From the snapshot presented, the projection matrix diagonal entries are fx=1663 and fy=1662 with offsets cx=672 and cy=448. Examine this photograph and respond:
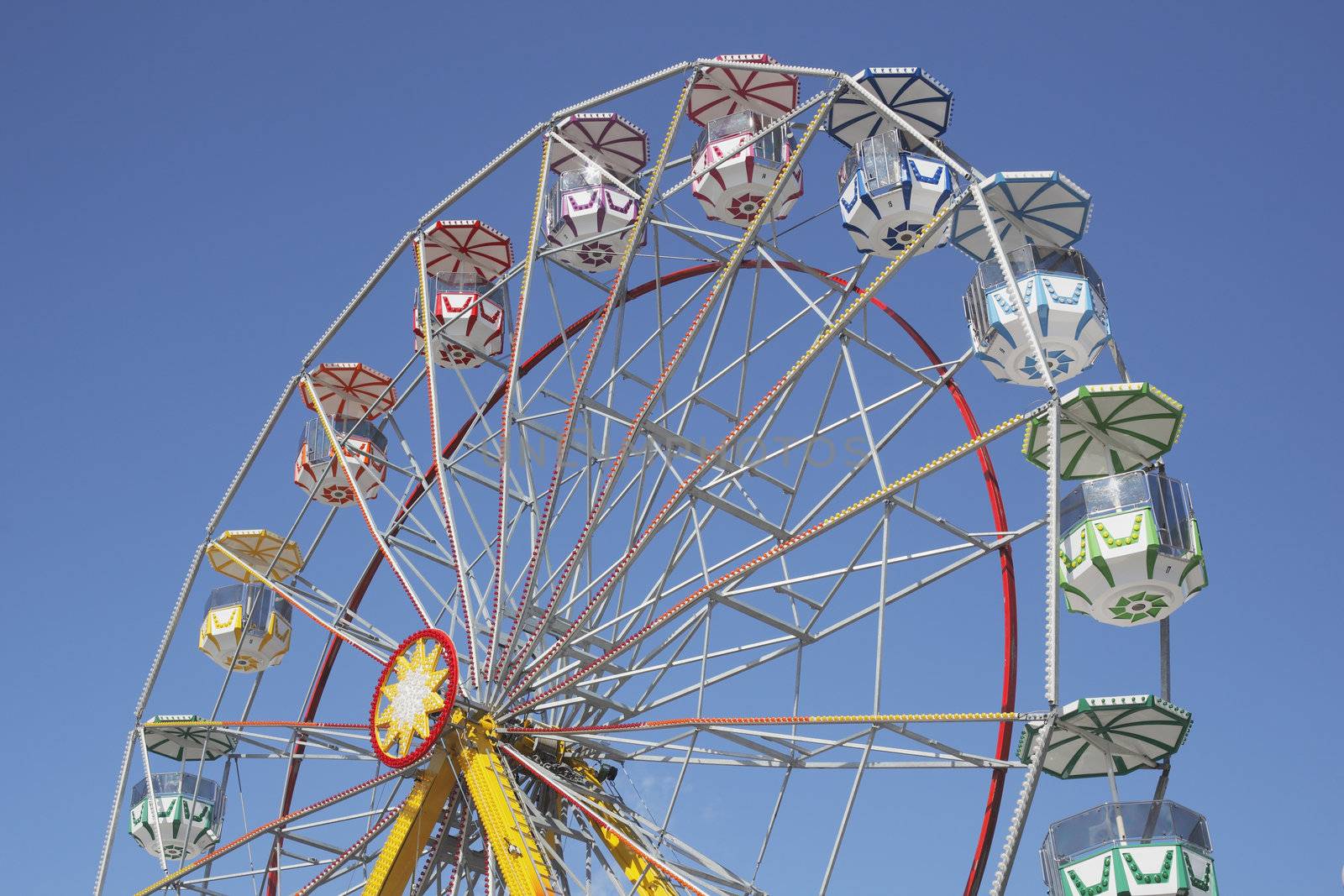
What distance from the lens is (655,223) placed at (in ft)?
51.8

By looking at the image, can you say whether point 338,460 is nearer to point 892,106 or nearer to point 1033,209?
point 892,106

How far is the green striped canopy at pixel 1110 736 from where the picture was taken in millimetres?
10250

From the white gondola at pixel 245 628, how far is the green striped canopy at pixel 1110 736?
1027 centimetres

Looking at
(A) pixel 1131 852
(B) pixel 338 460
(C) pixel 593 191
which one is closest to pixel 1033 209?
(A) pixel 1131 852

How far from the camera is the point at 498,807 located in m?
13.5

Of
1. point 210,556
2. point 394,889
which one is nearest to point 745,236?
point 394,889

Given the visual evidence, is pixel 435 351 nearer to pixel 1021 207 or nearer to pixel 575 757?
pixel 575 757

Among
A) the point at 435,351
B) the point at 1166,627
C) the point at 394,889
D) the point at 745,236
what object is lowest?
the point at 394,889

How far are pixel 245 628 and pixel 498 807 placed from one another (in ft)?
19.8

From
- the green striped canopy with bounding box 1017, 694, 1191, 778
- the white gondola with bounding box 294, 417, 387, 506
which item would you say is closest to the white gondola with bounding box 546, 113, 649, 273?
the white gondola with bounding box 294, 417, 387, 506

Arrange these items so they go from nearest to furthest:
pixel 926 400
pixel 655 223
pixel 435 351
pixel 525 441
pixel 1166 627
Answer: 1. pixel 1166 627
2. pixel 926 400
3. pixel 655 223
4. pixel 525 441
5. pixel 435 351

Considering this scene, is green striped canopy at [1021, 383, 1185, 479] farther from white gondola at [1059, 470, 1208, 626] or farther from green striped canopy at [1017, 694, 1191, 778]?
green striped canopy at [1017, 694, 1191, 778]

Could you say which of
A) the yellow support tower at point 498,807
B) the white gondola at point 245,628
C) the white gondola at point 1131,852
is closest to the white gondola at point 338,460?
the white gondola at point 245,628

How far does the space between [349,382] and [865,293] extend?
8.02m
